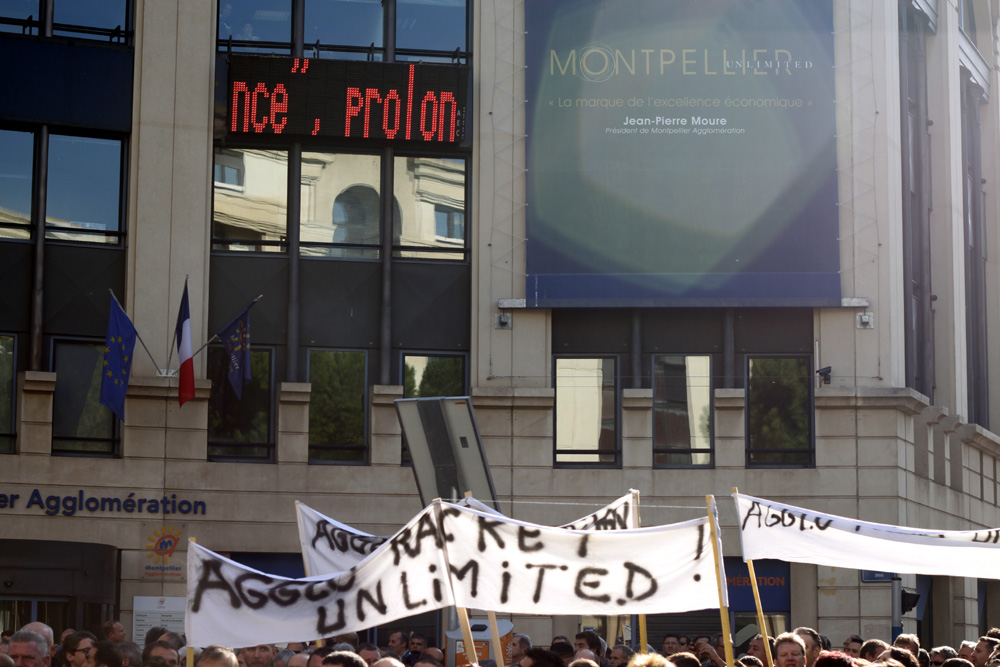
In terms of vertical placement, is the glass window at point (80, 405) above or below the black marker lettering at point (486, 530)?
above

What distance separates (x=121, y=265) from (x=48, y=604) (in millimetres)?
5891

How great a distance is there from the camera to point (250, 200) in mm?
25531

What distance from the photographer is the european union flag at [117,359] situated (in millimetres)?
22891

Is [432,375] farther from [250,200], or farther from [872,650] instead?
[872,650]

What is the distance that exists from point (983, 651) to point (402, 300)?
46.3ft

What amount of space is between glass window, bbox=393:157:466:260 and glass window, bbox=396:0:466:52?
7.06 ft

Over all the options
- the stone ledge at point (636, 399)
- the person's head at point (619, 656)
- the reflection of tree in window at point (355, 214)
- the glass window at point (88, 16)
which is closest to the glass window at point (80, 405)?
the reflection of tree in window at point (355, 214)

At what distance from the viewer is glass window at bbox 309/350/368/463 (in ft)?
82.0

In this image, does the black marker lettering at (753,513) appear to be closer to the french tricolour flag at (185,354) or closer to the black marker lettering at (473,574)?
the black marker lettering at (473,574)

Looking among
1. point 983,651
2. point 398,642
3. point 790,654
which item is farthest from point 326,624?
point 983,651

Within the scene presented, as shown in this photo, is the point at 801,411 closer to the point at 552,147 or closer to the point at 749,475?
the point at 749,475

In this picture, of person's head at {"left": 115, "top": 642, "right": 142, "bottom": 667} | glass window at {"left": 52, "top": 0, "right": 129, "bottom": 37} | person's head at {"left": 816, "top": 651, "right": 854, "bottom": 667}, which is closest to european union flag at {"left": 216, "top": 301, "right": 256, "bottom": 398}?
glass window at {"left": 52, "top": 0, "right": 129, "bottom": 37}

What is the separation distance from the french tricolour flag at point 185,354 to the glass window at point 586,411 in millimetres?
6538

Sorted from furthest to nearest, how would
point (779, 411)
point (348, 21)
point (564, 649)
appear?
point (348, 21), point (779, 411), point (564, 649)
